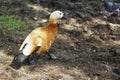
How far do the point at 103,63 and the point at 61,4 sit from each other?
335 centimetres

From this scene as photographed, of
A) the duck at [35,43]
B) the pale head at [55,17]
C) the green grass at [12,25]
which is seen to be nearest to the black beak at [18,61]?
the duck at [35,43]

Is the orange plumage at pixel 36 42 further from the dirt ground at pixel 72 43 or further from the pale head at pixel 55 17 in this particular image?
the dirt ground at pixel 72 43

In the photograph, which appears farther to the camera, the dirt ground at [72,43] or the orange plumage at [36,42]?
the dirt ground at [72,43]

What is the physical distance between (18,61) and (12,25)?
2.17 metres

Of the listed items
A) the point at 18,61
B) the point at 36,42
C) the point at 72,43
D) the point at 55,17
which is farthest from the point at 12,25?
the point at 18,61

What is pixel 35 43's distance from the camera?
6.00m

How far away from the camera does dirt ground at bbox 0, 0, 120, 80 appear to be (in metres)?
6.06

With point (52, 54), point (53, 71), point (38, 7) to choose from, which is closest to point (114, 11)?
point (38, 7)

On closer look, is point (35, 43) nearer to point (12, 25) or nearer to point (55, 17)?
point (55, 17)

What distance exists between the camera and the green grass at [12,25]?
764 cm

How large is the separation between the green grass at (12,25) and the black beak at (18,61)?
1.47 m

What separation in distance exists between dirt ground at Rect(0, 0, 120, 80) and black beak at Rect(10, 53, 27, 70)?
85mm

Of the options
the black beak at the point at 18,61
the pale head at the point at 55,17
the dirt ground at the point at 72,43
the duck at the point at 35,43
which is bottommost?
the dirt ground at the point at 72,43

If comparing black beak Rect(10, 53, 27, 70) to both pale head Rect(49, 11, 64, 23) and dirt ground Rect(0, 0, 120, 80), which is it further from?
pale head Rect(49, 11, 64, 23)
